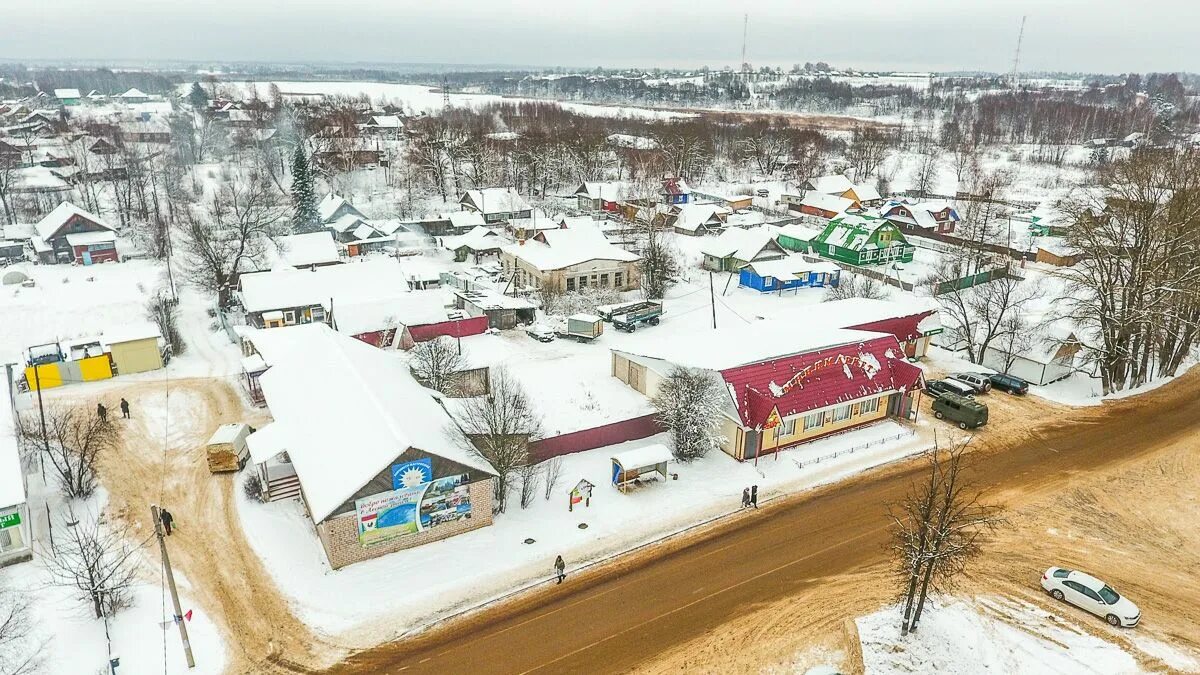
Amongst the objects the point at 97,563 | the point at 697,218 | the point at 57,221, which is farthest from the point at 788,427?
the point at 57,221

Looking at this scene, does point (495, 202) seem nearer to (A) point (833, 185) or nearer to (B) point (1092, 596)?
(A) point (833, 185)

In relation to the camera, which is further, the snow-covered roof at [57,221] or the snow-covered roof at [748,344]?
the snow-covered roof at [57,221]

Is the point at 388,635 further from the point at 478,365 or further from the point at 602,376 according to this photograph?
the point at 602,376

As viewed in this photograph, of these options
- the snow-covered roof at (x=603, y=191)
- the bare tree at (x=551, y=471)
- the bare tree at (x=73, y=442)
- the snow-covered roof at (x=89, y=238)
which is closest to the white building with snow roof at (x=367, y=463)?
the bare tree at (x=551, y=471)

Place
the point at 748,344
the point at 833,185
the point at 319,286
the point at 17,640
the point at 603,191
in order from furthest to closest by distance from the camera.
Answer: the point at 833,185, the point at 603,191, the point at 319,286, the point at 748,344, the point at 17,640

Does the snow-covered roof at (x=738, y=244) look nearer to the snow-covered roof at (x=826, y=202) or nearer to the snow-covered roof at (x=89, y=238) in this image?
the snow-covered roof at (x=826, y=202)

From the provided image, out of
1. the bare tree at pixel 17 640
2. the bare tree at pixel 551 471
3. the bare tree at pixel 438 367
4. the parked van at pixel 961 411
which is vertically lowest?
the bare tree at pixel 17 640

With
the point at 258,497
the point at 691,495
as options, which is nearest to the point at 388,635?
the point at 258,497
